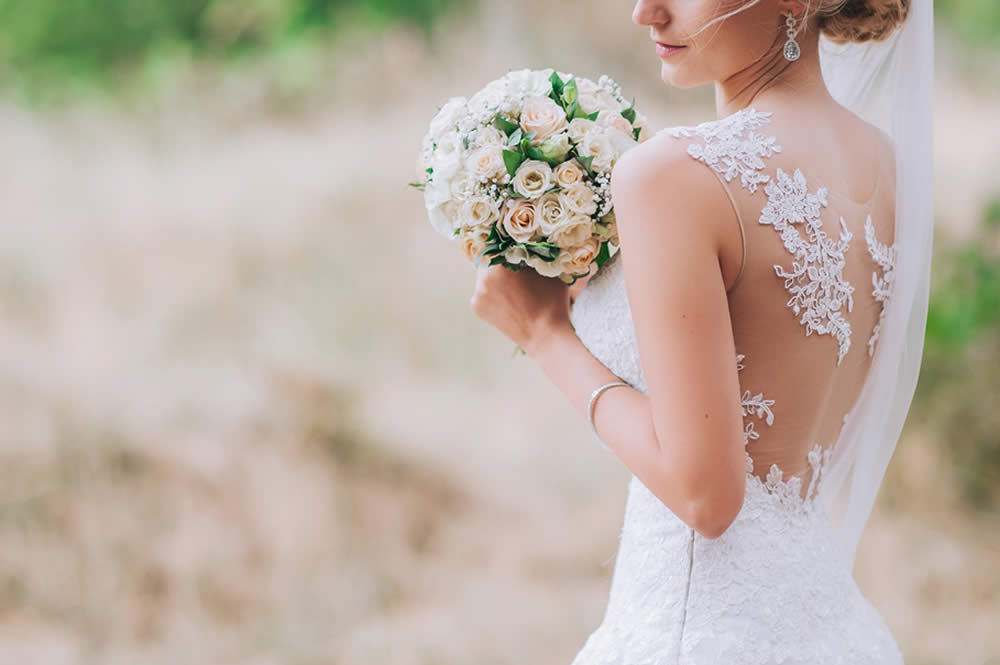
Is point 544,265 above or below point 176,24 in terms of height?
above

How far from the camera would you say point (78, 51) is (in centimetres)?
816

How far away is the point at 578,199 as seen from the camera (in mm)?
1485

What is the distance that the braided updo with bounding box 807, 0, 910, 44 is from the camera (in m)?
1.47

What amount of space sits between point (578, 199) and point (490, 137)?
180mm

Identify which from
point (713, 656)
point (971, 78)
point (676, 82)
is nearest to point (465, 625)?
point (713, 656)

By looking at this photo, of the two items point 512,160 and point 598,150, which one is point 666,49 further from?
point 512,160

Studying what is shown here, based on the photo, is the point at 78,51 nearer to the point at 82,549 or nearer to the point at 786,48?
the point at 82,549

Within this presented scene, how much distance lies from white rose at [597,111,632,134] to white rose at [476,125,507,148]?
165 mm

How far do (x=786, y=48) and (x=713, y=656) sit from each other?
90 cm

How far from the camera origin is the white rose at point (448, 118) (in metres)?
1.62

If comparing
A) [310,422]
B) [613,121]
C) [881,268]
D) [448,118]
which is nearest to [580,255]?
[613,121]

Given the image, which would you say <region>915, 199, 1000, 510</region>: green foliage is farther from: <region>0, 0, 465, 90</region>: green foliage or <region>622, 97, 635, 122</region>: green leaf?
<region>0, 0, 465, 90</region>: green foliage

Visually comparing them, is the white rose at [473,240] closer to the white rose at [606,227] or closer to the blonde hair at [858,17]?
the white rose at [606,227]

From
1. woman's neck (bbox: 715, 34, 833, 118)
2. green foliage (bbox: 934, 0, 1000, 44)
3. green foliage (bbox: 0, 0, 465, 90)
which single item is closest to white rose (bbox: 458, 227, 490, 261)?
woman's neck (bbox: 715, 34, 833, 118)
